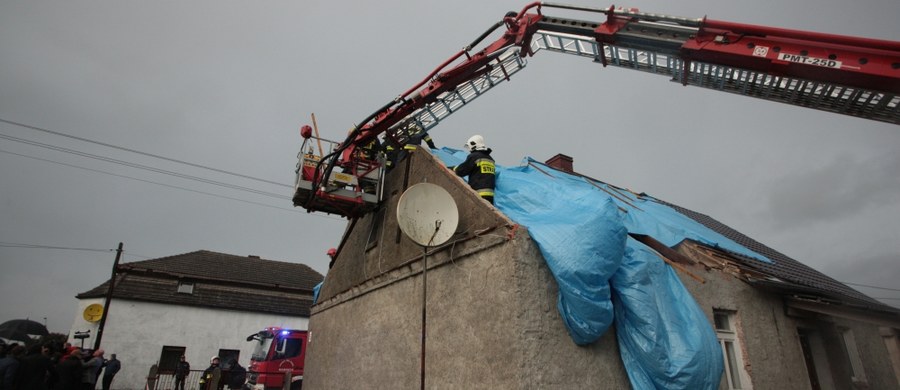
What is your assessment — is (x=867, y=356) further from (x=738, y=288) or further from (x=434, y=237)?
(x=434, y=237)

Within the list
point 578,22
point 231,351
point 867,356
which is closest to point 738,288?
point 867,356

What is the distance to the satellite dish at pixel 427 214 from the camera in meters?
6.47

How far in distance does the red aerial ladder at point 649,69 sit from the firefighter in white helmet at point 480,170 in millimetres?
2067

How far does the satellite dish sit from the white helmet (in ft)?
5.81

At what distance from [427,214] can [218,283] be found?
25.2 m

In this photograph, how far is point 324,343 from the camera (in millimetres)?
11312

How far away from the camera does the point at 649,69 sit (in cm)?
730

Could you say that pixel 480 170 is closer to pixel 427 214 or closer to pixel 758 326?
pixel 427 214

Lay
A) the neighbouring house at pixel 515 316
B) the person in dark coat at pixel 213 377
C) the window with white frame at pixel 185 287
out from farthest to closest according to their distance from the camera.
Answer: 1. the window with white frame at pixel 185 287
2. the person in dark coat at pixel 213 377
3. the neighbouring house at pixel 515 316

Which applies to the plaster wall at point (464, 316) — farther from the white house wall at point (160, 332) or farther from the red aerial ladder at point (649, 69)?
the white house wall at point (160, 332)

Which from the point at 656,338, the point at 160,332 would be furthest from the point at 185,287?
the point at 656,338

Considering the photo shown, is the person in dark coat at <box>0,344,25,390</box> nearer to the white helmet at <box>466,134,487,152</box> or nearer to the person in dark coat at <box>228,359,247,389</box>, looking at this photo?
the person in dark coat at <box>228,359,247,389</box>

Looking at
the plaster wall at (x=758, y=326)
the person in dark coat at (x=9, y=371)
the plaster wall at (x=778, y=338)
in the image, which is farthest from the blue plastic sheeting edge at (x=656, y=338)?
the person in dark coat at (x=9, y=371)

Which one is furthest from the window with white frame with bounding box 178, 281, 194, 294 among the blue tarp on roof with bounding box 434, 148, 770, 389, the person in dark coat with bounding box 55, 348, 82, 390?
the blue tarp on roof with bounding box 434, 148, 770, 389
